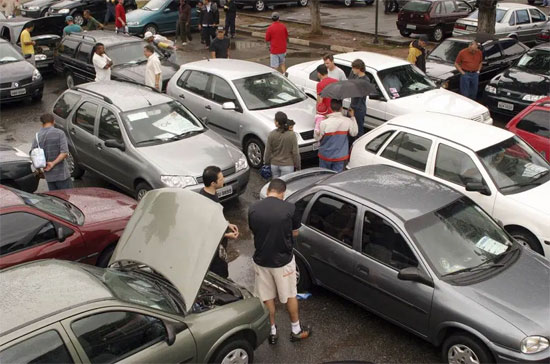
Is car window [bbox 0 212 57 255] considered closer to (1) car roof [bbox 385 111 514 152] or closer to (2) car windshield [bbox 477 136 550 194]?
(1) car roof [bbox 385 111 514 152]

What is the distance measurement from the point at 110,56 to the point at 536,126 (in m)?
9.98

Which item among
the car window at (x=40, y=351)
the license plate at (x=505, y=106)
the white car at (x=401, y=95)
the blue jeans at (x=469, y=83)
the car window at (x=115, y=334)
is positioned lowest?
the license plate at (x=505, y=106)

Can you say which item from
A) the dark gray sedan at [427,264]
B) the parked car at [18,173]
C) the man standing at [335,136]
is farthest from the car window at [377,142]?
the parked car at [18,173]

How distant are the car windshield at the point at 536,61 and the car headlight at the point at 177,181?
8.54m

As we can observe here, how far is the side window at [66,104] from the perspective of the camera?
10.4m

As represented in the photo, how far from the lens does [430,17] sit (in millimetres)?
20969

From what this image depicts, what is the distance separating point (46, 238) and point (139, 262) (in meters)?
1.86

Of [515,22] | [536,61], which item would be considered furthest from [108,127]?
[515,22]

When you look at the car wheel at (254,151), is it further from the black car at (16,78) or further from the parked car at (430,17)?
the parked car at (430,17)

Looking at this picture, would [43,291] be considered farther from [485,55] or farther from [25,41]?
[25,41]

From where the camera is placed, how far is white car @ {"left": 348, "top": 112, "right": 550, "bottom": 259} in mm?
7480

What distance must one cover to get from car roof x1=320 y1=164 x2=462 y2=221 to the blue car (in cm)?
1682

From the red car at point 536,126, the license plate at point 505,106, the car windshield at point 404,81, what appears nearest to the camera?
the red car at point 536,126

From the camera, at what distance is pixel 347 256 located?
21.3ft
